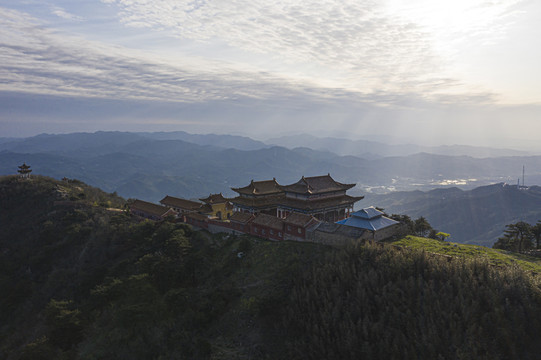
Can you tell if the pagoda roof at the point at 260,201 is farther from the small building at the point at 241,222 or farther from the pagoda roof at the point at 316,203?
the small building at the point at 241,222

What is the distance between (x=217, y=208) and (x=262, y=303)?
3074cm

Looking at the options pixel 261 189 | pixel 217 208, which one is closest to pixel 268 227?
pixel 261 189

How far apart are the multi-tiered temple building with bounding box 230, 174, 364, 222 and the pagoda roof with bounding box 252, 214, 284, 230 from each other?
537cm

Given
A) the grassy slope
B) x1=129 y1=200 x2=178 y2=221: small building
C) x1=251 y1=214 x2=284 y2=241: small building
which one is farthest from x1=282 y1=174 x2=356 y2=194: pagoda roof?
x1=129 y1=200 x2=178 y2=221: small building

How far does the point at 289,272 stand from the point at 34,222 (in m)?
66.7

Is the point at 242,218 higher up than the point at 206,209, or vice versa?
the point at 242,218

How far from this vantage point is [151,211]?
62125 mm

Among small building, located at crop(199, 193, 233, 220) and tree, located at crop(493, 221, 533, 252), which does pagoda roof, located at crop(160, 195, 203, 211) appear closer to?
small building, located at crop(199, 193, 233, 220)

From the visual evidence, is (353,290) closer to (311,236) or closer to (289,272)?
(289,272)

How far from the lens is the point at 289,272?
112 feet

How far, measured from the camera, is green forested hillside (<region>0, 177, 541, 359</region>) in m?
22.7

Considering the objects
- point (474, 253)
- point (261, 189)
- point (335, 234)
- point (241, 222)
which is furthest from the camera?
point (261, 189)

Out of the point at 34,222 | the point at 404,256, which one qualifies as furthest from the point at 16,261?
the point at 404,256

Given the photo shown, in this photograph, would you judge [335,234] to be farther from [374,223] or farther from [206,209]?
[206,209]
